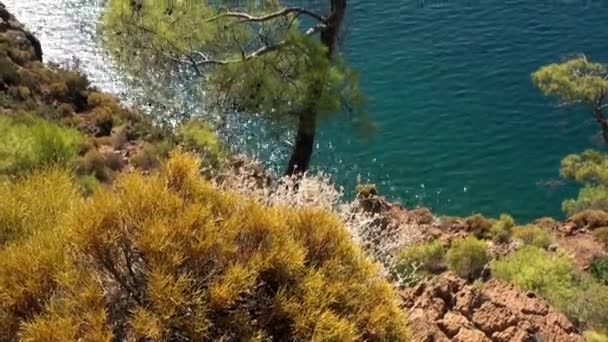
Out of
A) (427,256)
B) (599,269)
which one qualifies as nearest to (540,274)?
(427,256)

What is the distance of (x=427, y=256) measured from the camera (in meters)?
11.2

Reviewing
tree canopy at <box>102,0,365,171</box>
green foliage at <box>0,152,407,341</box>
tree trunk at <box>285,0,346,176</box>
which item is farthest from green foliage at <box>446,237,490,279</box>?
green foliage at <box>0,152,407,341</box>

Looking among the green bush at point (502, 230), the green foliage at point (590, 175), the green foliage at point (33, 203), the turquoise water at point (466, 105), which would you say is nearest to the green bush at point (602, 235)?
the green foliage at point (590, 175)

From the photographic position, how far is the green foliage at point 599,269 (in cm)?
1243

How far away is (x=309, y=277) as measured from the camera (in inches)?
189

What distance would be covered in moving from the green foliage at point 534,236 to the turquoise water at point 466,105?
13.4 feet

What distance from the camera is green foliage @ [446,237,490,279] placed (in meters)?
11.0

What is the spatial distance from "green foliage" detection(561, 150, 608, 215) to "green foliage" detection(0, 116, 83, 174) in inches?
408

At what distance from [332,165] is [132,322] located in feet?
49.5

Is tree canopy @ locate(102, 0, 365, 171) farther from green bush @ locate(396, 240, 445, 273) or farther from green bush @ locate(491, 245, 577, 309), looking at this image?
green bush @ locate(491, 245, 577, 309)

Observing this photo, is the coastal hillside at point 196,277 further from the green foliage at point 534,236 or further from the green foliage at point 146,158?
the green foliage at point 534,236

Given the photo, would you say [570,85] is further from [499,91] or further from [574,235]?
[499,91]

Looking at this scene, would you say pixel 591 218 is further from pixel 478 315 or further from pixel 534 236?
pixel 478 315

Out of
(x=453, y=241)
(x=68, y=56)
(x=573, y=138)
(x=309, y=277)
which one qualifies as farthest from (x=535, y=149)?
(x=309, y=277)
